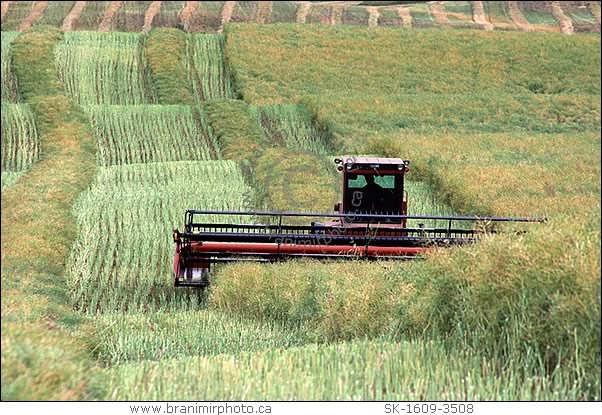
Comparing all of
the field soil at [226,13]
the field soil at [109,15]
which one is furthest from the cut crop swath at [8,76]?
the field soil at [226,13]

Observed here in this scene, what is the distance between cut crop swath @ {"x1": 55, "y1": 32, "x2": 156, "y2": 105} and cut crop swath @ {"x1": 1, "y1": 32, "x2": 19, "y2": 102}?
170 cm

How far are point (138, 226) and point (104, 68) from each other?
21449 millimetres

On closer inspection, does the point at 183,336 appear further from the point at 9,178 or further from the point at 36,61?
the point at 36,61

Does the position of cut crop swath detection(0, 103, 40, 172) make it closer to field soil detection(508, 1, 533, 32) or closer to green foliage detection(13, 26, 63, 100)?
green foliage detection(13, 26, 63, 100)

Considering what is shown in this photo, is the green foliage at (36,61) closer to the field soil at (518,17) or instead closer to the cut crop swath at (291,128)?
the cut crop swath at (291,128)

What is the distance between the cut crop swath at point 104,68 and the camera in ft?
119

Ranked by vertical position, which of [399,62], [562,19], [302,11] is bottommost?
[399,62]

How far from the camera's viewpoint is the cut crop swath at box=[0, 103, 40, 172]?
2753cm

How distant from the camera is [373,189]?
17.0 metres

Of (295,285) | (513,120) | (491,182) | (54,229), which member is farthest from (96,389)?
(513,120)

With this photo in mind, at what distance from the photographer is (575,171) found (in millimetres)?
24531

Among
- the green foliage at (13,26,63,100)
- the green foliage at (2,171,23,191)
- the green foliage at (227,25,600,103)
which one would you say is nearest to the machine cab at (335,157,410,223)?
the green foliage at (2,171,23,191)

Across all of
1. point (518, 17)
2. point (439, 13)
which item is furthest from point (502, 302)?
point (518, 17)

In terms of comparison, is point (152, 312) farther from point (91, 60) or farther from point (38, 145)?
point (91, 60)
